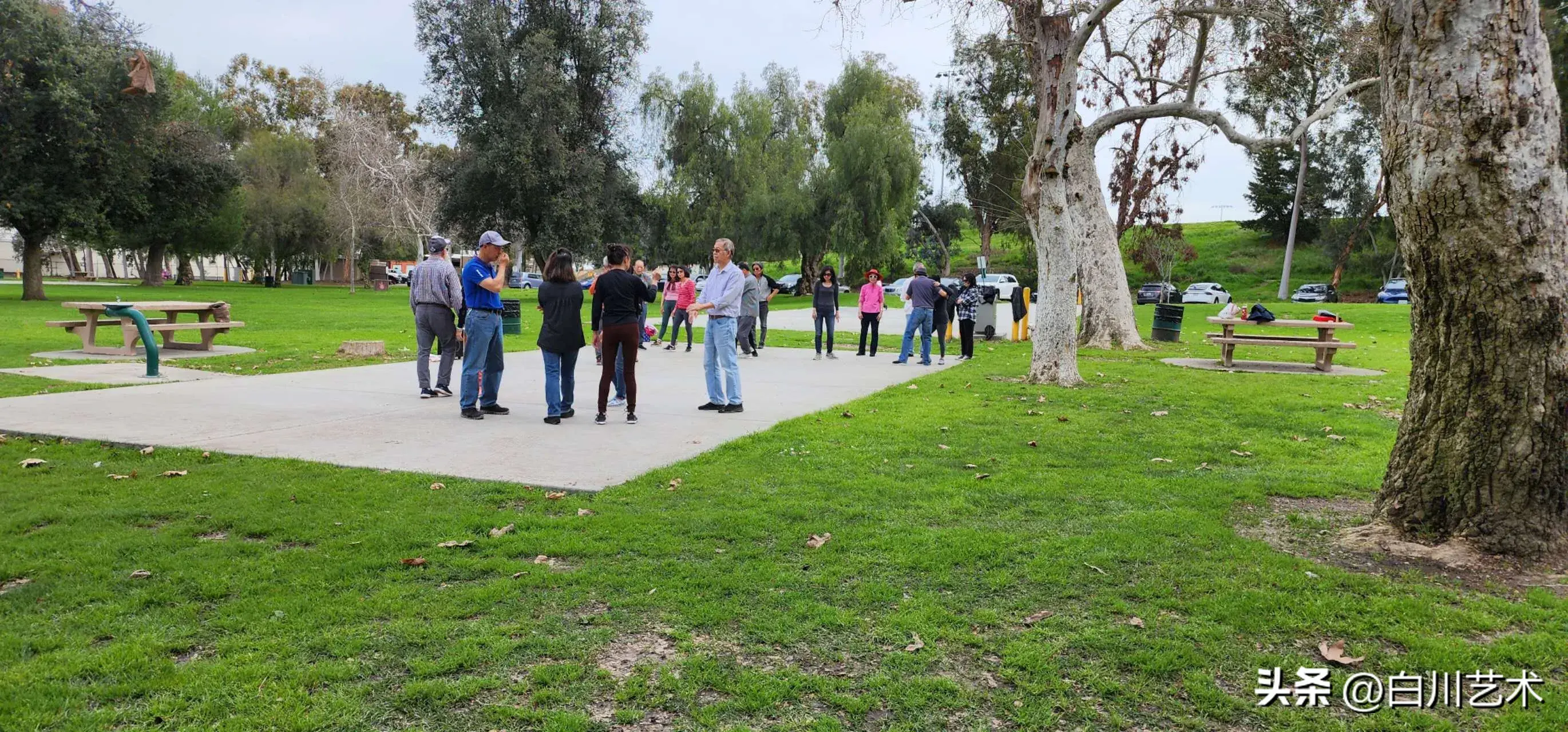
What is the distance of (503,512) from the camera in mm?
5398

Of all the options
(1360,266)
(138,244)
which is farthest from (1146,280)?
(138,244)

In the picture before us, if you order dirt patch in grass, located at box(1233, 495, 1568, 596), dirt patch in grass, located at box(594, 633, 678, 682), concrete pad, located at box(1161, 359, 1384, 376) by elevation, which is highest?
concrete pad, located at box(1161, 359, 1384, 376)

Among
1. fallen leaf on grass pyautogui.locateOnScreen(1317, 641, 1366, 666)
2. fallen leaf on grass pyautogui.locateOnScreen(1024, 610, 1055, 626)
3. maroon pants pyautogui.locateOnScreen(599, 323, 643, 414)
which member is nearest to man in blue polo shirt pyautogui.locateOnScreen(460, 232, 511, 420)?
maroon pants pyautogui.locateOnScreen(599, 323, 643, 414)

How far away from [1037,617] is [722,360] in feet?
20.0

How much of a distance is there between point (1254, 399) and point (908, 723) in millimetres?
9173

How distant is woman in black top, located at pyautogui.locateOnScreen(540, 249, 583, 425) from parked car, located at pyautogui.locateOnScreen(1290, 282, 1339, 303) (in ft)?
154

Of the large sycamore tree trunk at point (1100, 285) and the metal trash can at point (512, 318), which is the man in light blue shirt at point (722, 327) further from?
the metal trash can at point (512, 318)

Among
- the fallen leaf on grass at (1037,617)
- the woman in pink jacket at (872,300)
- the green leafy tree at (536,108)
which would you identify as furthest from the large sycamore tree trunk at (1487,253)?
the green leafy tree at (536,108)

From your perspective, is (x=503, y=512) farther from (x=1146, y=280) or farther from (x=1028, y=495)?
(x=1146, y=280)

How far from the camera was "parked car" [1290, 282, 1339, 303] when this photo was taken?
47.8 m

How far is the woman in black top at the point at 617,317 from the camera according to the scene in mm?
8664

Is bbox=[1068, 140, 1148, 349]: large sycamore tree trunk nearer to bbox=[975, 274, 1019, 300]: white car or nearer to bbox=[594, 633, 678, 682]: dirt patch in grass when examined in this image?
bbox=[594, 633, 678, 682]: dirt patch in grass

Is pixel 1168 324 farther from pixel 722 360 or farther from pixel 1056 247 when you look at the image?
pixel 722 360

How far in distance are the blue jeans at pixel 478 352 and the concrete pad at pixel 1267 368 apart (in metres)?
10.6
